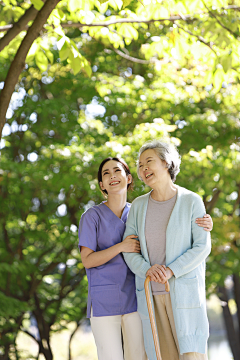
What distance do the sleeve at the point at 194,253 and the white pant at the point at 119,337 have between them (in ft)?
1.53

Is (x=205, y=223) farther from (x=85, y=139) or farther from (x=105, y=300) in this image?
(x=85, y=139)

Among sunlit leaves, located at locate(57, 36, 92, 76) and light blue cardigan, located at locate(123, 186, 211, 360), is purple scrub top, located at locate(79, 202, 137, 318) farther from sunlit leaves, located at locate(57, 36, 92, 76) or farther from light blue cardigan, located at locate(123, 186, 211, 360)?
sunlit leaves, located at locate(57, 36, 92, 76)

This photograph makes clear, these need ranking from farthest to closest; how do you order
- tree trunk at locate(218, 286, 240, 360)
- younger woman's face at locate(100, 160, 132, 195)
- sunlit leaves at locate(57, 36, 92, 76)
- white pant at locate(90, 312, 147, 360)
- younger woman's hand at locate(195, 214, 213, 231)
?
1. tree trunk at locate(218, 286, 240, 360)
2. younger woman's face at locate(100, 160, 132, 195)
3. sunlit leaves at locate(57, 36, 92, 76)
4. white pant at locate(90, 312, 147, 360)
5. younger woman's hand at locate(195, 214, 213, 231)

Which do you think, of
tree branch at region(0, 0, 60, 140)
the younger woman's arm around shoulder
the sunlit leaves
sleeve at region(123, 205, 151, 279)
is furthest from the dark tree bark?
the younger woman's arm around shoulder

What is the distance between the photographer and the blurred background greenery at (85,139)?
14.5 feet

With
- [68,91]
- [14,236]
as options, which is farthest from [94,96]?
[14,236]

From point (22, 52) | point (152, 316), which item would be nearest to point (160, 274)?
point (152, 316)

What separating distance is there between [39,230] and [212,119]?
3040 millimetres

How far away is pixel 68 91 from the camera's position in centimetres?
634

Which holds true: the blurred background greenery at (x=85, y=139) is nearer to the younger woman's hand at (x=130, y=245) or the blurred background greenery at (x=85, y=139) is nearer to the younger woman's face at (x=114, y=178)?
the younger woman's face at (x=114, y=178)

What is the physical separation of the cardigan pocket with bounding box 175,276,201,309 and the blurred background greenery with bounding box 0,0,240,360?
1.74m

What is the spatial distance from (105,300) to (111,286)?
85mm

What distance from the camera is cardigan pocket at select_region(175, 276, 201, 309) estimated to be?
2070 millimetres

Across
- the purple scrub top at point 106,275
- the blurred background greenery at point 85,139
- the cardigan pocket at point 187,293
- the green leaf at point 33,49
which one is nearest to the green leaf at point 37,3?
the green leaf at point 33,49
